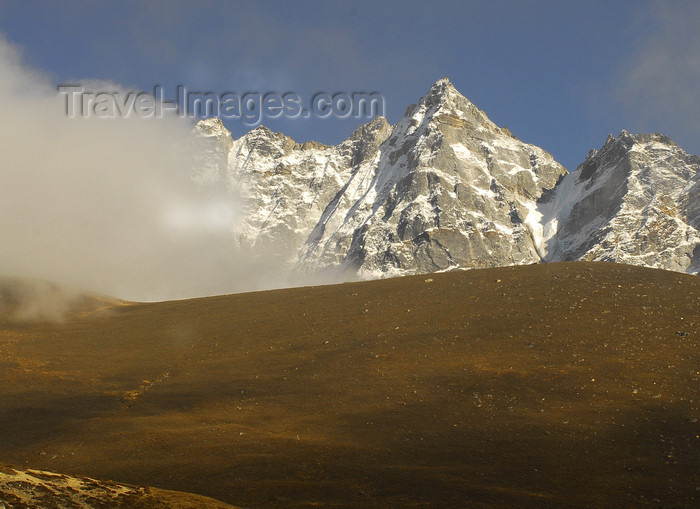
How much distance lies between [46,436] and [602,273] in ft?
124

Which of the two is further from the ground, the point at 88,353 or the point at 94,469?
the point at 88,353

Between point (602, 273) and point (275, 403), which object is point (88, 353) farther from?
point (602, 273)

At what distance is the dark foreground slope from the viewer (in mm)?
23594

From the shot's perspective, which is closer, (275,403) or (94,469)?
(94,469)

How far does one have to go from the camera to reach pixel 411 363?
36812 mm

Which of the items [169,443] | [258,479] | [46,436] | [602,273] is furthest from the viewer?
[602,273]

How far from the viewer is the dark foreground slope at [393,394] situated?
77.4 feet

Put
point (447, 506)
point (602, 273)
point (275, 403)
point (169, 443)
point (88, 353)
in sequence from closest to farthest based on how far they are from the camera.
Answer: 1. point (447, 506)
2. point (169, 443)
3. point (275, 403)
4. point (88, 353)
5. point (602, 273)

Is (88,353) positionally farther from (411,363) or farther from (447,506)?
(447,506)

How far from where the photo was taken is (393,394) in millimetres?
32875

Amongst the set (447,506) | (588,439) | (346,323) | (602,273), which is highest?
(602,273)

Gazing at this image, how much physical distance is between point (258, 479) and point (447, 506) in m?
6.87

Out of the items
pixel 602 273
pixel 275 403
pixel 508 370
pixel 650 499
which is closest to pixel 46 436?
pixel 275 403

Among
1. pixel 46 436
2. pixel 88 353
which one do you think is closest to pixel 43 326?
pixel 88 353
